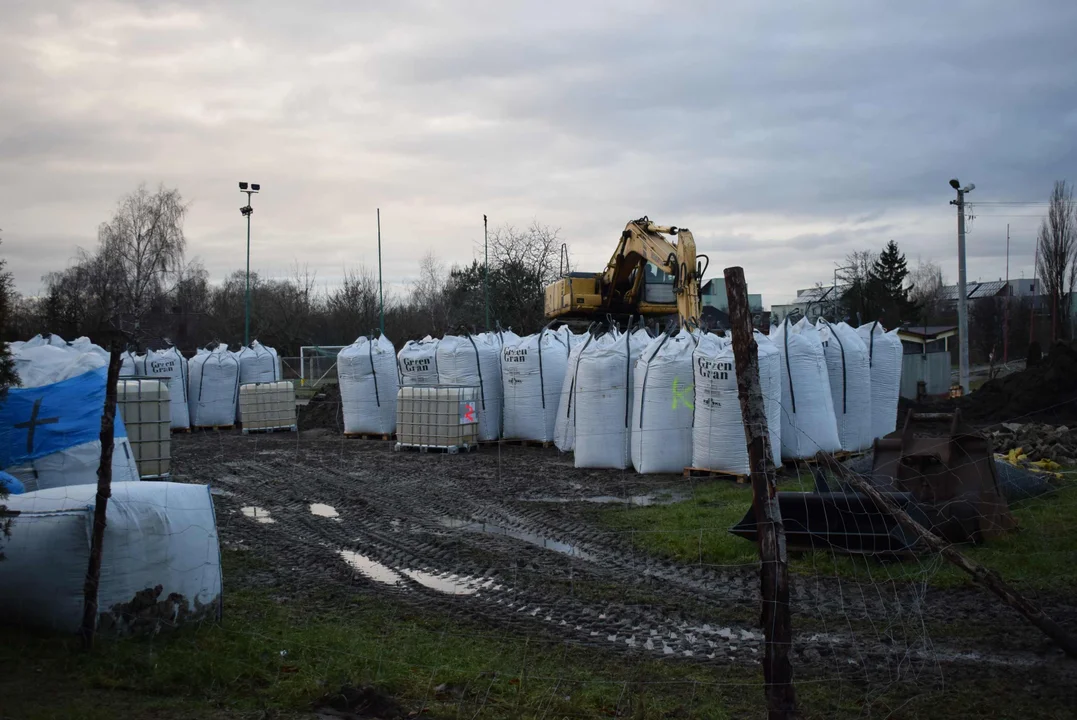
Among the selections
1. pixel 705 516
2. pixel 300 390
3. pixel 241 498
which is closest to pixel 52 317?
pixel 300 390

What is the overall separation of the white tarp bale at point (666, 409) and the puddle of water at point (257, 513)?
15.9 feet

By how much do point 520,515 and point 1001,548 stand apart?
190 inches

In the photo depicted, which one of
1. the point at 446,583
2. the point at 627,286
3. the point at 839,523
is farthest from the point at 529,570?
the point at 627,286

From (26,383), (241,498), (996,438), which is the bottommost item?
(241,498)

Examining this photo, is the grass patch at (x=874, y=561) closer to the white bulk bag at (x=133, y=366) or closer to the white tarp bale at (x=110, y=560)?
the white tarp bale at (x=110, y=560)

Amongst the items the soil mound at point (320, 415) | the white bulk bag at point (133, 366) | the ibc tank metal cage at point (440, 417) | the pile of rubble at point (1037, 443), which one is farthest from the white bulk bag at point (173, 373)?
the pile of rubble at point (1037, 443)

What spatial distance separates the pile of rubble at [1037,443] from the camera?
999cm

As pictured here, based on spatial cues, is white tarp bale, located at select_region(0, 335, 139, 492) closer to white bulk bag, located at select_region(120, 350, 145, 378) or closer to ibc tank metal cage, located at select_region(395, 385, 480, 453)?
ibc tank metal cage, located at select_region(395, 385, 480, 453)

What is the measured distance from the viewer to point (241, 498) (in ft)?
36.3

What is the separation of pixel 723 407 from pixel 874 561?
4181mm

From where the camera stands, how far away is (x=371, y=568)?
24.3 ft

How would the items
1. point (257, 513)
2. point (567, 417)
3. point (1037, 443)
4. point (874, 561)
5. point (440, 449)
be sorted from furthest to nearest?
point (440, 449) → point (567, 417) → point (1037, 443) → point (257, 513) → point (874, 561)

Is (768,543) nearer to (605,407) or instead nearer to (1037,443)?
(1037,443)

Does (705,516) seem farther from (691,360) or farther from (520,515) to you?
(691,360)
